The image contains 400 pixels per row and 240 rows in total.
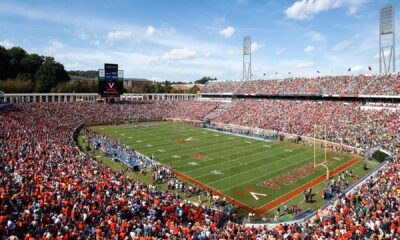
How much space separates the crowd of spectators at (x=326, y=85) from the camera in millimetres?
40688

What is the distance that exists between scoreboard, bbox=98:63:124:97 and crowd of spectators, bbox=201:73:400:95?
82.4ft

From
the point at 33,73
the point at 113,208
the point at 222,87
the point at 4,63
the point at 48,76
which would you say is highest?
the point at 4,63

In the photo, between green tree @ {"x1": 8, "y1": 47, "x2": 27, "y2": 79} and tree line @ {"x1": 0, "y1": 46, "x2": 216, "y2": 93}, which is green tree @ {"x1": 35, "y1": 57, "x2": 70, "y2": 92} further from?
green tree @ {"x1": 8, "y1": 47, "x2": 27, "y2": 79}

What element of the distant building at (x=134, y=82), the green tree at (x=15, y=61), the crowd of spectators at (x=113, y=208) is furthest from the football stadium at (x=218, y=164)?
the distant building at (x=134, y=82)

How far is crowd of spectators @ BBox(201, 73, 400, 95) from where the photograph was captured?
40.7 metres

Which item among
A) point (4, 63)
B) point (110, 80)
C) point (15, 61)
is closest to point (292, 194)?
point (110, 80)

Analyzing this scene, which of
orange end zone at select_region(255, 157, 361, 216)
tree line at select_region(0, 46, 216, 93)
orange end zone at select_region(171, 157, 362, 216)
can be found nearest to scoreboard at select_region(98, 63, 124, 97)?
tree line at select_region(0, 46, 216, 93)

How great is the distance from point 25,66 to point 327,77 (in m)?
77.0

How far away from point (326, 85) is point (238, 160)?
28383mm

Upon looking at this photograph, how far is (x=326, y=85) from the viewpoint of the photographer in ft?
160

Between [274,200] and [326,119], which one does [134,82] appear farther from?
[274,200]

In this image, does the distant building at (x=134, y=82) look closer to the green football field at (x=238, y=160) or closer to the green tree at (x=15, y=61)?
the green tree at (x=15, y=61)

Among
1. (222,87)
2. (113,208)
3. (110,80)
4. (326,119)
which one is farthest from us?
(222,87)

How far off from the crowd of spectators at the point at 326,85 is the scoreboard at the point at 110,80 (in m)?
25.1
